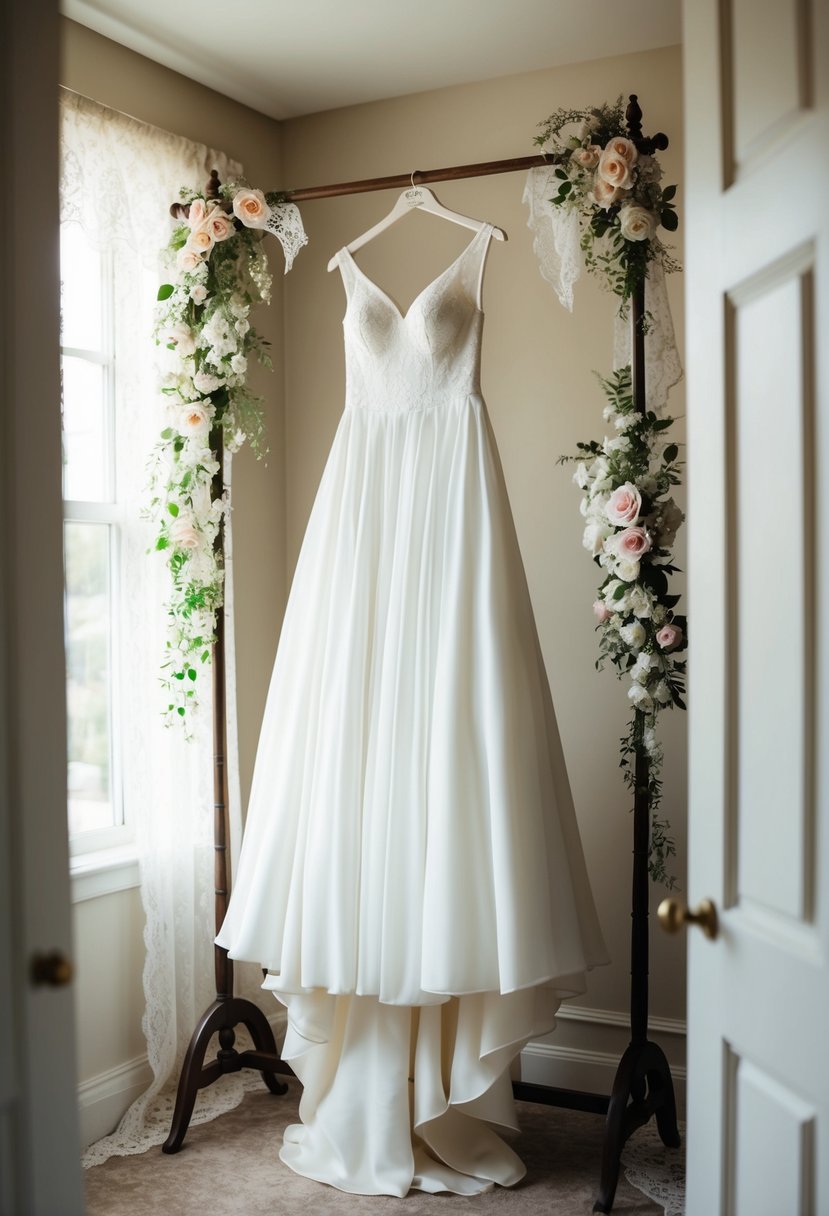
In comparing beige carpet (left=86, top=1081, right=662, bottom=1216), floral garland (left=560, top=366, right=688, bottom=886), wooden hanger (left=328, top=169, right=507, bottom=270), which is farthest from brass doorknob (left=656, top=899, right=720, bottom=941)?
wooden hanger (left=328, top=169, right=507, bottom=270)

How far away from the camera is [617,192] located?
2.66 meters

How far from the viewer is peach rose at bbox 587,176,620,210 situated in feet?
8.73

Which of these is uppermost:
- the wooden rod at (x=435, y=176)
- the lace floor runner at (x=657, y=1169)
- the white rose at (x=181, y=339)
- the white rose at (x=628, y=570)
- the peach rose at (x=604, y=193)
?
the wooden rod at (x=435, y=176)

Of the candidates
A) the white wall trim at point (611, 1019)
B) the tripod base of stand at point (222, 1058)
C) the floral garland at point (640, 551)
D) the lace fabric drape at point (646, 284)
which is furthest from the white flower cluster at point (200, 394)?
the white wall trim at point (611, 1019)

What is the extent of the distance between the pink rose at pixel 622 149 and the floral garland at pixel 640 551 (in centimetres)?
49

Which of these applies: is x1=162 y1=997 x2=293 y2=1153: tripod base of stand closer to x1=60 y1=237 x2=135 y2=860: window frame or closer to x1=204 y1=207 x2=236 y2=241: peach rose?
x1=60 y1=237 x2=135 y2=860: window frame

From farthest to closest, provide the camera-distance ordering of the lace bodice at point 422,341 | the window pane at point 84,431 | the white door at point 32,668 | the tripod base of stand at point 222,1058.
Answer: the window pane at point 84,431 → the tripod base of stand at point 222,1058 → the lace bodice at point 422,341 → the white door at point 32,668

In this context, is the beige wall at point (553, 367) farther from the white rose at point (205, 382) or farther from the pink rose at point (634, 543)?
the white rose at point (205, 382)

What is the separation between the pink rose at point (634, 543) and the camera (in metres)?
2.65

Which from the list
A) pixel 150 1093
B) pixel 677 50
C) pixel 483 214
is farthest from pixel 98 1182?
pixel 677 50

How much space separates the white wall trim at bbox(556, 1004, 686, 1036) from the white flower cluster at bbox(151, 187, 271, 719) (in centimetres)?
143

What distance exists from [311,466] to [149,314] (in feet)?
2.57

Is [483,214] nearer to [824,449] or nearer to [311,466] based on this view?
[311,466]

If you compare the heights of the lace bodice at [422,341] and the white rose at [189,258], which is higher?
the white rose at [189,258]
